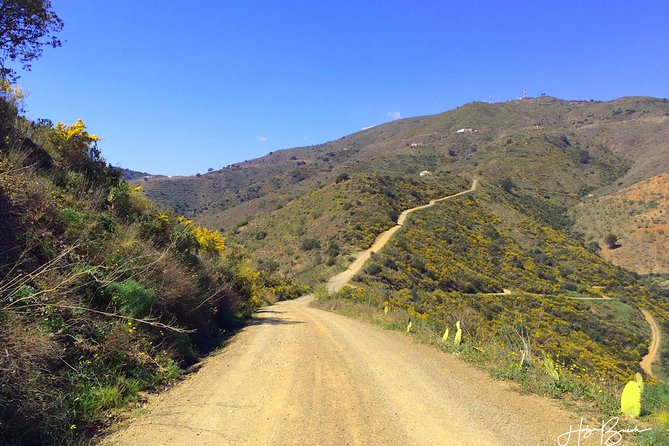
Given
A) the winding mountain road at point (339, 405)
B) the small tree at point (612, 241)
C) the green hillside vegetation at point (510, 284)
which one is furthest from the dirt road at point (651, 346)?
the small tree at point (612, 241)

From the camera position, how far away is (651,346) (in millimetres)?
29109

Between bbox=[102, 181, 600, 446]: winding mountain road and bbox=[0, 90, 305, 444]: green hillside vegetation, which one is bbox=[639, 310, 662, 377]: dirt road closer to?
bbox=[102, 181, 600, 446]: winding mountain road

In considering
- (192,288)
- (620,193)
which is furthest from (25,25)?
(620,193)

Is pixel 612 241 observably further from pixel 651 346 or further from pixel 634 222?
pixel 651 346

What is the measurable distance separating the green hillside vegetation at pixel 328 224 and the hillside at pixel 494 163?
58 cm

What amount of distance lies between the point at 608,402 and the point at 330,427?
4.28 metres

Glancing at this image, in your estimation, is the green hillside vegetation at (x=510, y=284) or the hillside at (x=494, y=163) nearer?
the green hillside vegetation at (x=510, y=284)

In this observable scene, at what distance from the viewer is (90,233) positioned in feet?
26.1

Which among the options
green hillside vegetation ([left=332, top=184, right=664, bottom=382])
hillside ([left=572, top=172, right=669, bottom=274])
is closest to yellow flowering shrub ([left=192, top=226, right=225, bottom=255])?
green hillside vegetation ([left=332, top=184, right=664, bottom=382])

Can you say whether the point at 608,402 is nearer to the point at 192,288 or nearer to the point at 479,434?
the point at 479,434

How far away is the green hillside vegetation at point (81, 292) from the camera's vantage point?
4.32 meters

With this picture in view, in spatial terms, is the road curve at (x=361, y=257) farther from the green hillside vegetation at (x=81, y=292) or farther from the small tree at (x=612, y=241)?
the small tree at (x=612, y=241)

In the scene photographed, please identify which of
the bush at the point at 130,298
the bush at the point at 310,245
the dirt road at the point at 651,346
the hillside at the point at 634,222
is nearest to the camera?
the bush at the point at 130,298

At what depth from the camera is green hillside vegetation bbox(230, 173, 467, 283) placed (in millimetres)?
38469
